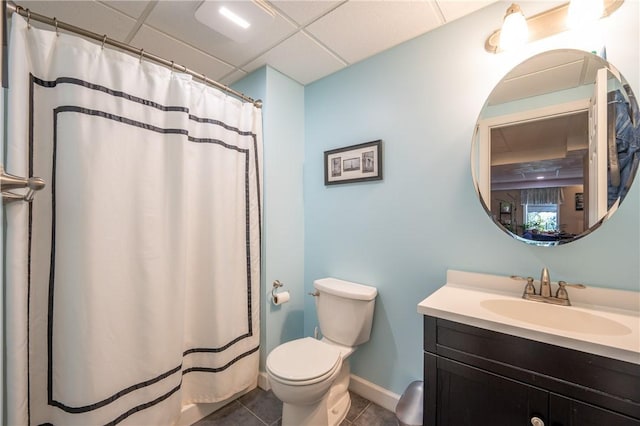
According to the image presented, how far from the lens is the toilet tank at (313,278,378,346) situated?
1.65 meters

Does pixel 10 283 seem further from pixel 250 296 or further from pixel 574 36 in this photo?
pixel 574 36

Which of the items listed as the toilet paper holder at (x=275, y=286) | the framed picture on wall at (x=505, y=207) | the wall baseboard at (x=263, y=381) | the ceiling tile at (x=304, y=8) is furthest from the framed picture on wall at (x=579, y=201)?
the wall baseboard at (x=263, y=381)

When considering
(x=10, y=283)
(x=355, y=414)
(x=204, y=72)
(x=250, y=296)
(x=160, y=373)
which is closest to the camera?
(x=10, y=283)

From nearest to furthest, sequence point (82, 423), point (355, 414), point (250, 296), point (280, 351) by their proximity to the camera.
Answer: point (82, 423) < point (280, 351) < point (355, 414) < point (250, 296)

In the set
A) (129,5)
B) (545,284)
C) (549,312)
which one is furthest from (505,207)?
(129,5)

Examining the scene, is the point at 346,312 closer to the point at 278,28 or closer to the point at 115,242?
the point at 115,242

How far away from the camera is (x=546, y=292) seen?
1.19 m

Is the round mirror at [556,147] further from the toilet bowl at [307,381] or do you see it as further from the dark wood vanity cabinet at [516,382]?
the toilet bowl at [307,381]

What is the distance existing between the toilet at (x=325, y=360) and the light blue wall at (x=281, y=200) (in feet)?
1.13

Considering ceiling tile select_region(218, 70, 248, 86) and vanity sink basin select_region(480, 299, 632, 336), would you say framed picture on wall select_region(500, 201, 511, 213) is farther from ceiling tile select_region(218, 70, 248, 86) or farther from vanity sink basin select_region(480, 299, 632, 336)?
ceiling tile select_region(218, 70, 248, 86)

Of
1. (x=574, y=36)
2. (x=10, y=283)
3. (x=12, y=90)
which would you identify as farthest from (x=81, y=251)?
(x=574, y=36)

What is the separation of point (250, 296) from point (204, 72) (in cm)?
164

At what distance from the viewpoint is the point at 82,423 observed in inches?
45.4

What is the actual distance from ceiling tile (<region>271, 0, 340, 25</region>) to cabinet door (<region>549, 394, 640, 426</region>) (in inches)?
74.2
